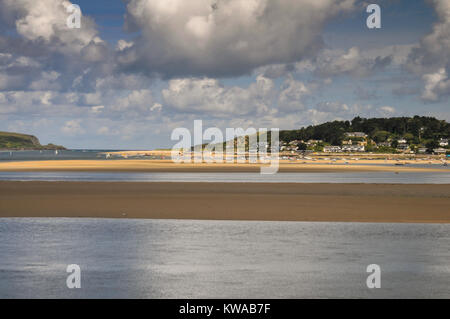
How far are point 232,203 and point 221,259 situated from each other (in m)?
14.1

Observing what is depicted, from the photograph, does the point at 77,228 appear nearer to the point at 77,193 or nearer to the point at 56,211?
the point at 56,211

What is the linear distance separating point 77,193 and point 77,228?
14.2 meters

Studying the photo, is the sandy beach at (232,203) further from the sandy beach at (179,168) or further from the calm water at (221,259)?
the sandy beach at (179,168)

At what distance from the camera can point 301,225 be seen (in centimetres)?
2169

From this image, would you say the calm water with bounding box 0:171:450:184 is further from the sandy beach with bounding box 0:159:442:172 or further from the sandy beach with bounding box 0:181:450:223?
the sandy beach with bounding box 0:159:442:172

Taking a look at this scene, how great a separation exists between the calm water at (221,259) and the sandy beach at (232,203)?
8.30ft

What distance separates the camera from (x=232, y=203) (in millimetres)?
28938

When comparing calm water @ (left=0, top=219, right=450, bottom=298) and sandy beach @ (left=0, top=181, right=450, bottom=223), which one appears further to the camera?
sandy beach @ (left=0, top=181, right=450, bottom=223)

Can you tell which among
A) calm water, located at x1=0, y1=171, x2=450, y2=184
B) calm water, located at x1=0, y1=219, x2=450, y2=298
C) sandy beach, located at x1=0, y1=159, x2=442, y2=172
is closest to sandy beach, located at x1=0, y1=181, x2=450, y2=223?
calm water, located at x1=0, y1=219, x2=450, y2=298

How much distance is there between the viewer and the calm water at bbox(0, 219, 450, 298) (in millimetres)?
11641

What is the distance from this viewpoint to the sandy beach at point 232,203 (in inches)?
961

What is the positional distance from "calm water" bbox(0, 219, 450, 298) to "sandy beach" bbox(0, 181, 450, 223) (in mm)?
2529
